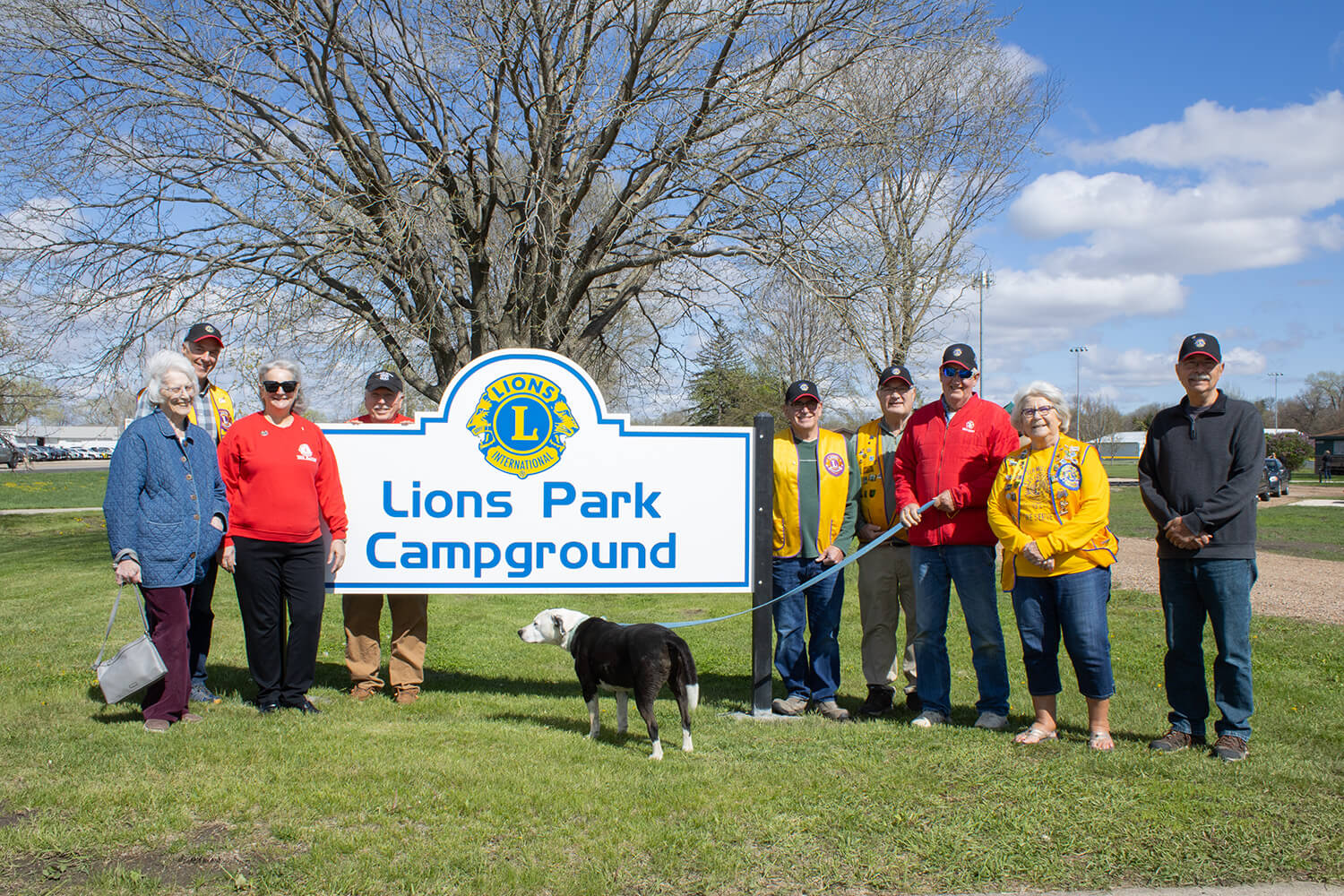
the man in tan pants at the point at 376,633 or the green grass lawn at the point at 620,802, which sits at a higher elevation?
the man in tan pants at the point at 376,633

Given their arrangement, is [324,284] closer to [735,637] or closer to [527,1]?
[527,1]

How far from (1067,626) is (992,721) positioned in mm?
768

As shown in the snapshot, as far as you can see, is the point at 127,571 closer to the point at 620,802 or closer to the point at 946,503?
the point at 620,802

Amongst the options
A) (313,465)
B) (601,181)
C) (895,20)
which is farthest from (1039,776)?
(601,181)

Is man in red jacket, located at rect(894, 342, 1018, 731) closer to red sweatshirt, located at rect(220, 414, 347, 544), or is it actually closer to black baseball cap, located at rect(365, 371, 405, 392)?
black baseball cap, located at rect(365, 371, 405, 392)

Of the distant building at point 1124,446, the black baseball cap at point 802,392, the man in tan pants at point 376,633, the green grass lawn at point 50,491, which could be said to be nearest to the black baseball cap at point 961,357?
the black baseball cap at point 802,392

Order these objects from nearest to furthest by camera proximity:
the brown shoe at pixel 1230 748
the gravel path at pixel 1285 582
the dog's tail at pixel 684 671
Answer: the brown shoe at pixel 1230 748
the dog's tail at pixel 684 671
the gravel path at pixel 1285 582

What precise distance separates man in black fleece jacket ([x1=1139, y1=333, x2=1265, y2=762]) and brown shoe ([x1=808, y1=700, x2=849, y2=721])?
5.36 feet

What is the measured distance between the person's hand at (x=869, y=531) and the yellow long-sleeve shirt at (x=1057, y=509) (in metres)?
1.06

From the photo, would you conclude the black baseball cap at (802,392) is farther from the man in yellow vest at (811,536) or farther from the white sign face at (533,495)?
the white sign face at (533,495)

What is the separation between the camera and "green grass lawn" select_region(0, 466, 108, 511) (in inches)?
1120

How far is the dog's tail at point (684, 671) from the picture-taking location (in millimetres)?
4551

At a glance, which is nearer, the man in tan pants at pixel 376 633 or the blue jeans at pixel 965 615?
the blue jeans at pixel 965 615

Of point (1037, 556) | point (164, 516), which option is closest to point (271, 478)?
point (164, 516)
